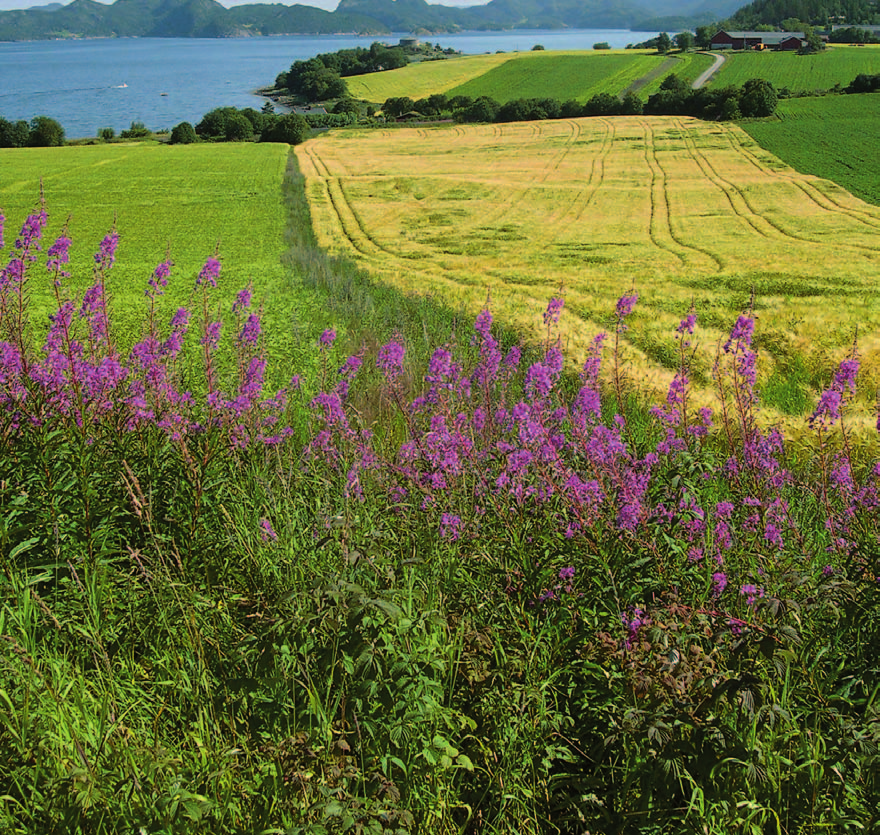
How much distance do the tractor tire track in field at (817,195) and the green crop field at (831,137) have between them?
194cm

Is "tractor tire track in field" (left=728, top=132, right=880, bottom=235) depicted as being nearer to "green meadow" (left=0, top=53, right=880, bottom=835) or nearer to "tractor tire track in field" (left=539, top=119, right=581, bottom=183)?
"tractor tire track in field" (left=539, top=119, right=581, bottom=183)

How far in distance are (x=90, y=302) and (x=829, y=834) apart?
523 centimetres

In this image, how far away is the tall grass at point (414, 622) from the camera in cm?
278

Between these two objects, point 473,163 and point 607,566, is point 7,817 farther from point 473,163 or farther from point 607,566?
point 473,163

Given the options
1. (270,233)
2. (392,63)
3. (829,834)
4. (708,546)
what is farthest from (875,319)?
(392,63)

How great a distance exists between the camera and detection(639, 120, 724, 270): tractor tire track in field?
102ft

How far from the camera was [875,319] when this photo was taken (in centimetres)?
→ 1670

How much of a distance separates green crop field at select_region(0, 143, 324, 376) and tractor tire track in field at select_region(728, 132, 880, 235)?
29691 millimetres

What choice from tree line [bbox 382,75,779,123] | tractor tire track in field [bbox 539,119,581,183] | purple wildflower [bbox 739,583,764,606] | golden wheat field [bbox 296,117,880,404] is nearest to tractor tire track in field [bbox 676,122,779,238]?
golden wheat field [bbox 296,117,880,404]

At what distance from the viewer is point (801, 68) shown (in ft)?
335

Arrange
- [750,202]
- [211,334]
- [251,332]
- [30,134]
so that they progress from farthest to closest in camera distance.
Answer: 1. [30,134]
2. [750,202]
3. [251,332]
4. [211,334]

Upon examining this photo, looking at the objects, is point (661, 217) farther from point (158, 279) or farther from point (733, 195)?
point (158, 279)

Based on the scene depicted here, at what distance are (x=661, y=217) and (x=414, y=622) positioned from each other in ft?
134

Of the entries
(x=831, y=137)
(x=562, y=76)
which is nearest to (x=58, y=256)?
(x=831, y=137)
